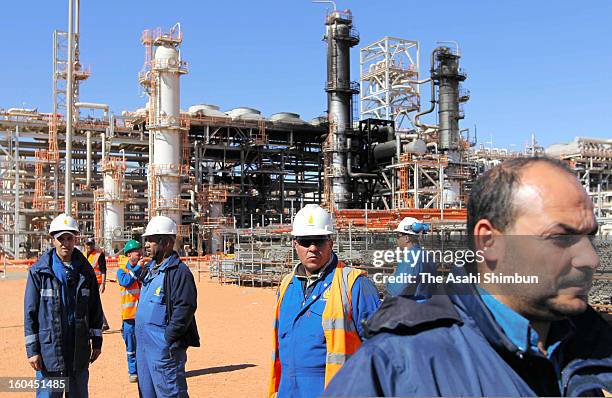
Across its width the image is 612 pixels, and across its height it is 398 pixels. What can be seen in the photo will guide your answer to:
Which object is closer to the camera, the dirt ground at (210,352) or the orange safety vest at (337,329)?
the orange safety vest at (337,329)

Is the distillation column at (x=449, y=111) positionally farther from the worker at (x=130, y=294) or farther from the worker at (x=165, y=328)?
the worker at (x=165, y=328)

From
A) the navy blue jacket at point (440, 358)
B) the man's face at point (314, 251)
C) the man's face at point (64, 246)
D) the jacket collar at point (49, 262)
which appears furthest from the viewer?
the man's face at point (64, 246)

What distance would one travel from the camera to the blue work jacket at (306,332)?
11.6 feet

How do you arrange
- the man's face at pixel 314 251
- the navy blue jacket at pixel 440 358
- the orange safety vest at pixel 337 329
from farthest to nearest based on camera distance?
the man's face at pixel 314 251 → the orange safety vest at pixel 337 329 → the navy blue jacket at pixel 440 358

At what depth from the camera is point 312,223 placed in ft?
13.2

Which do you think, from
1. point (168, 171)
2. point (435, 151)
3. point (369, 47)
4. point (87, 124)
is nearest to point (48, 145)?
point (87, 124)

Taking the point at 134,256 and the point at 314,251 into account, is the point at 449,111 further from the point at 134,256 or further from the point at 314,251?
the point at 314,251

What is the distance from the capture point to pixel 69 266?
206 inches

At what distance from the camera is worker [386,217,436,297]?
208cm

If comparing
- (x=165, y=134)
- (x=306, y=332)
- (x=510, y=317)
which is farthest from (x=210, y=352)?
(x=165, y=134)

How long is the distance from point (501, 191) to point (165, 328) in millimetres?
3930

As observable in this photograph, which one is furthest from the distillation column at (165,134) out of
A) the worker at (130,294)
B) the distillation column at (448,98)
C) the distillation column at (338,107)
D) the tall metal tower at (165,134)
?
the worker at (130,294)

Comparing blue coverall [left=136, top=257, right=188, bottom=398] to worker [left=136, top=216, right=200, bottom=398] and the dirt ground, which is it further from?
the dirt ground

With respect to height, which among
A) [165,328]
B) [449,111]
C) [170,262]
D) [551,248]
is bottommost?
[165,328]
